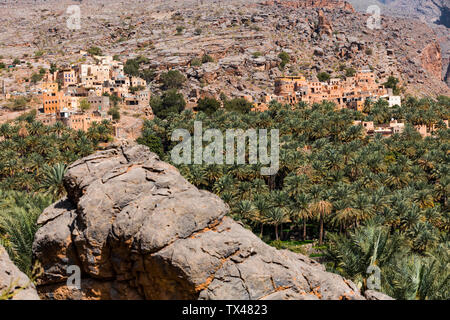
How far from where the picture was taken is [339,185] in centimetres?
5766

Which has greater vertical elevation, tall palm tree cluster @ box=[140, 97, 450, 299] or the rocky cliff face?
the rocky cliff face

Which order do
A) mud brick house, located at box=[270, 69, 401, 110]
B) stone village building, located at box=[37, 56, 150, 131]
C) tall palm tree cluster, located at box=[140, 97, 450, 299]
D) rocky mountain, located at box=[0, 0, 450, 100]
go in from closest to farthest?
1. tall palm tree cluster, located at box=[140, 97, 450, 299]
2. stone village building, located at box=[37, 56, 150, 131]
3. mud brick house, located at box=[270, 69, 401, 110]
4. rocky mountain, located at box=[0, 0, 450, 100]

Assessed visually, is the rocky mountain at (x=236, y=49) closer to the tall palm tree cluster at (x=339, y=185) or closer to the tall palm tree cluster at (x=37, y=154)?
the tall palm tree cluster at (x=37, y=154)

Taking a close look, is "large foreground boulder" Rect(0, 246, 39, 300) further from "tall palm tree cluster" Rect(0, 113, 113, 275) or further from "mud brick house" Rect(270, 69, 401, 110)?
"mud brick house" Rect(270, 69, 401, 110)

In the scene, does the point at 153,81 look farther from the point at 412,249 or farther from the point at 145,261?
the point at 145,261

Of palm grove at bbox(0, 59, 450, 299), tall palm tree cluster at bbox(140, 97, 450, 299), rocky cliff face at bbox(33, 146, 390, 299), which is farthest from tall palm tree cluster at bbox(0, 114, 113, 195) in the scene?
rocky cliff face at bbox(33, 146, 390, 299)

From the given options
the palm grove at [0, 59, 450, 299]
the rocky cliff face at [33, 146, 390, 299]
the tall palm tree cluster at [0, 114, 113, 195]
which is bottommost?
the tall palm tree cluster at [0, 114, 113, 195]

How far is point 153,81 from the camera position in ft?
479

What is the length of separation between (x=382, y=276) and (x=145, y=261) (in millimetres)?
13083

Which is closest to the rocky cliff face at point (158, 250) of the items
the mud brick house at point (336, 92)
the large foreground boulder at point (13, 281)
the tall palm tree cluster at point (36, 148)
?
the large foreground boulder at point (13, 281)

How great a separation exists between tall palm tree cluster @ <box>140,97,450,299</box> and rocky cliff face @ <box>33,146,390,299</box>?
1156 cm

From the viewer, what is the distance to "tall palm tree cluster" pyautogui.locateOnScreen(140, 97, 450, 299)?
45.1m

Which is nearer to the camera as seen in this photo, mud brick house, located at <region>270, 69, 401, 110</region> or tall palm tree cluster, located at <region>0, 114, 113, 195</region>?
tall palm tree cluster, located at <region>0, 114, 113, 195</region>

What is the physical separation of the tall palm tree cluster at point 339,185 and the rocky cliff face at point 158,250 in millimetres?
11562
